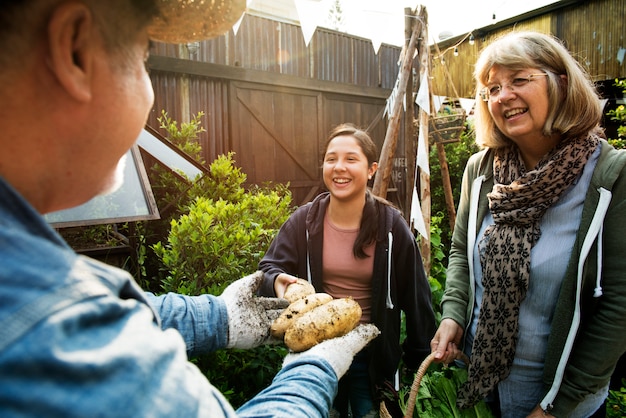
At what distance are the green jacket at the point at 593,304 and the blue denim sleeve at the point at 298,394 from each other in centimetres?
116

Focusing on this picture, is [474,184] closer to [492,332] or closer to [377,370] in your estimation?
[492,332]

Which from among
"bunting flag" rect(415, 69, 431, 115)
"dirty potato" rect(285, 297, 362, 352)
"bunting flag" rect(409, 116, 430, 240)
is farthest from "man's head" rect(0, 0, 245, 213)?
"bunting flag" rect(415, 69, 431, 115)

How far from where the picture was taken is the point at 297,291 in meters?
2.00

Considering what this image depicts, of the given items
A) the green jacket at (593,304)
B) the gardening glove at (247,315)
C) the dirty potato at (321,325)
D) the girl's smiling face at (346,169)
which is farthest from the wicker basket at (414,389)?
the girl's smiling face at (346,169)

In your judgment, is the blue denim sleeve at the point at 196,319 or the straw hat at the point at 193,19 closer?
the straw hat at the point at 193,19

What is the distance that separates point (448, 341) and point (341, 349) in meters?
0.97

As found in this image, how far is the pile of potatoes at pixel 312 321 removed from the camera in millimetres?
1561

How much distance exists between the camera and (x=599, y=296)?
1.55 metres

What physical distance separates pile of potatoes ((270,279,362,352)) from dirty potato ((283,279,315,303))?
2.3 inches

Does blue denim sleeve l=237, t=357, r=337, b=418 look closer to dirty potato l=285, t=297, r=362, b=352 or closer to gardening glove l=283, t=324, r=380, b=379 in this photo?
gardening glove l=283, t=324, r=380, b=379

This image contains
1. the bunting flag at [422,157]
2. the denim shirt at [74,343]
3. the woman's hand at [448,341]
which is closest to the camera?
the denim shirt at [74,343]

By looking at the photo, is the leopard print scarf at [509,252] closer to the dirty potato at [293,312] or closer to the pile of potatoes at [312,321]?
the pile of potatoes at [312,321]

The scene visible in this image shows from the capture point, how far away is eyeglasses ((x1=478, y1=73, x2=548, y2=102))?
179 centimetres

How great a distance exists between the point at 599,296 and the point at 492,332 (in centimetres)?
47
